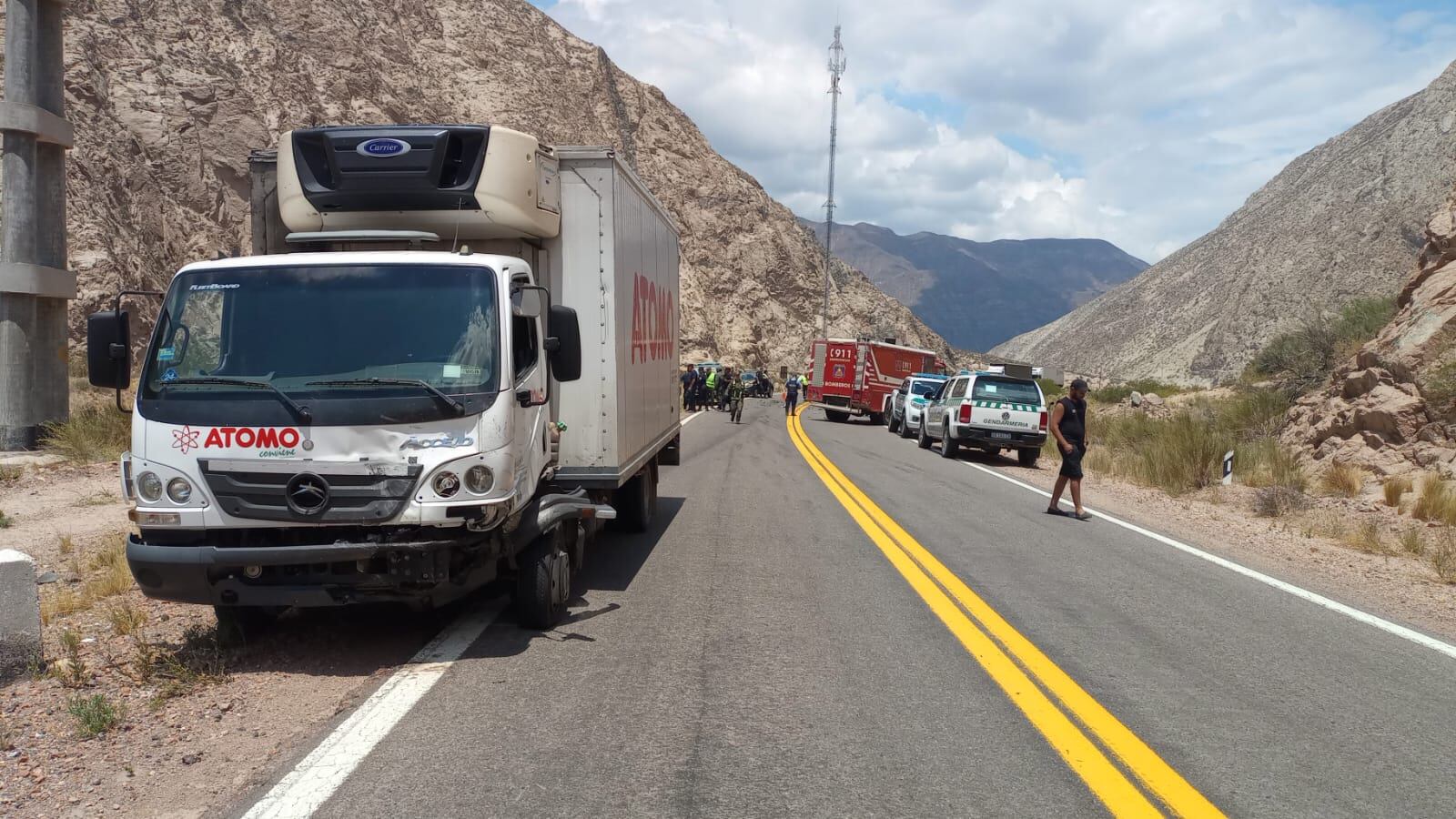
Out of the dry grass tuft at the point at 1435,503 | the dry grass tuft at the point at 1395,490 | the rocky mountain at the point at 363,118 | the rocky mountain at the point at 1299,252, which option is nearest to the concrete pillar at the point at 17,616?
the dry grass tuft at the point at 1435,503

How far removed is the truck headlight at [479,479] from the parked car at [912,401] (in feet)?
72.8

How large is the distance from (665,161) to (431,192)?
6643 cm

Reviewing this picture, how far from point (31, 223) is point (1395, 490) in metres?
19.7

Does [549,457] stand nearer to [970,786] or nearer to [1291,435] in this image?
[970,786]

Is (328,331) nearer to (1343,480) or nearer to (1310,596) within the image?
(1310,596)

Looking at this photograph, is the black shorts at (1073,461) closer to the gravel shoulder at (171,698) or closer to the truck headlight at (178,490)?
the gravel shoulder at (171,698)

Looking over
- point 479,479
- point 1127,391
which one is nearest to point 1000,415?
point 479,479

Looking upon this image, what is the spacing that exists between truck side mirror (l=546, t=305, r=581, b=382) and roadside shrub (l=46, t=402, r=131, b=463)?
11.1 m

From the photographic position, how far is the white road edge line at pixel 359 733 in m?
4.12

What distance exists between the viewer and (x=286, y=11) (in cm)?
4906

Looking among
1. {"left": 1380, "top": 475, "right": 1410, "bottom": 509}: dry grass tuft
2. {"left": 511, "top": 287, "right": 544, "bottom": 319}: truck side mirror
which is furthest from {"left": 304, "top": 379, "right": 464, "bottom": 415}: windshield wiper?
{"left": 1380, "top": 475, "right": 1410, "bottom": 509}: dry grass tuft

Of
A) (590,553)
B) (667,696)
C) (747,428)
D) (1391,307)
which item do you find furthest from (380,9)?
(667,696)

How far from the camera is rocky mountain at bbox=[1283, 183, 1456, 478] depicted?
600 inches

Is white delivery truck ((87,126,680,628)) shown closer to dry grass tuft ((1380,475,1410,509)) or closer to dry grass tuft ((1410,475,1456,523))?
dry grass tuft ((1410,475,1456,523))
